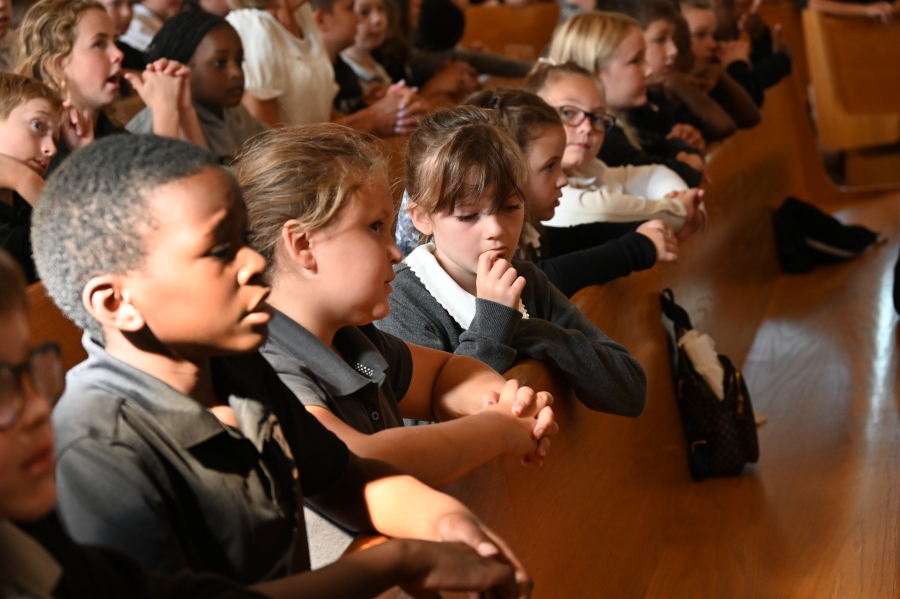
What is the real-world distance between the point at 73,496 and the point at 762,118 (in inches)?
188

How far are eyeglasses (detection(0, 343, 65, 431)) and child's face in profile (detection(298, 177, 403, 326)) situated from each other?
67cm

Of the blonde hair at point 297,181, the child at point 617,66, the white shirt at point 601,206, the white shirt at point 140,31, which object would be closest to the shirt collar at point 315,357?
the blonde hair at point 297,181

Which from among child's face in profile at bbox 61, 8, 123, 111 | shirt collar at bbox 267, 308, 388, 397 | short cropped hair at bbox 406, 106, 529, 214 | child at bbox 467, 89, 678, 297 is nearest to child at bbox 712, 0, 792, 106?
child at bbox 467, 89, 678, 297

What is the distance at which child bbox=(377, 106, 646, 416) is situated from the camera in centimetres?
210

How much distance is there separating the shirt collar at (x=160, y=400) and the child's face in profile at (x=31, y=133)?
1.88 metres

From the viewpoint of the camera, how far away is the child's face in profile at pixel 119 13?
4.04 m

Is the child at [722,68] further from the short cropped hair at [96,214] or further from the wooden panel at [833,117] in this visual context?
the short cropped hair at [96,214]

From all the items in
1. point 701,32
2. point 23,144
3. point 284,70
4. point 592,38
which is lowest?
point 701,32

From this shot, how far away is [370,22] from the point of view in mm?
4945

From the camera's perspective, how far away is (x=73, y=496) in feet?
3.41

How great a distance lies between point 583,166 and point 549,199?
0.73m

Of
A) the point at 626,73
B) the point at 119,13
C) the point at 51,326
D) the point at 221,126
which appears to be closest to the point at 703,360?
the point at 626,73

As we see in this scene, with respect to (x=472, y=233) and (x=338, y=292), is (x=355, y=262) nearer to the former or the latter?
(x=338, y=292)

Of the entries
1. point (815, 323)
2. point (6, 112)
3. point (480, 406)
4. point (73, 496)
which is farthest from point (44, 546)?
point (815, 323)
